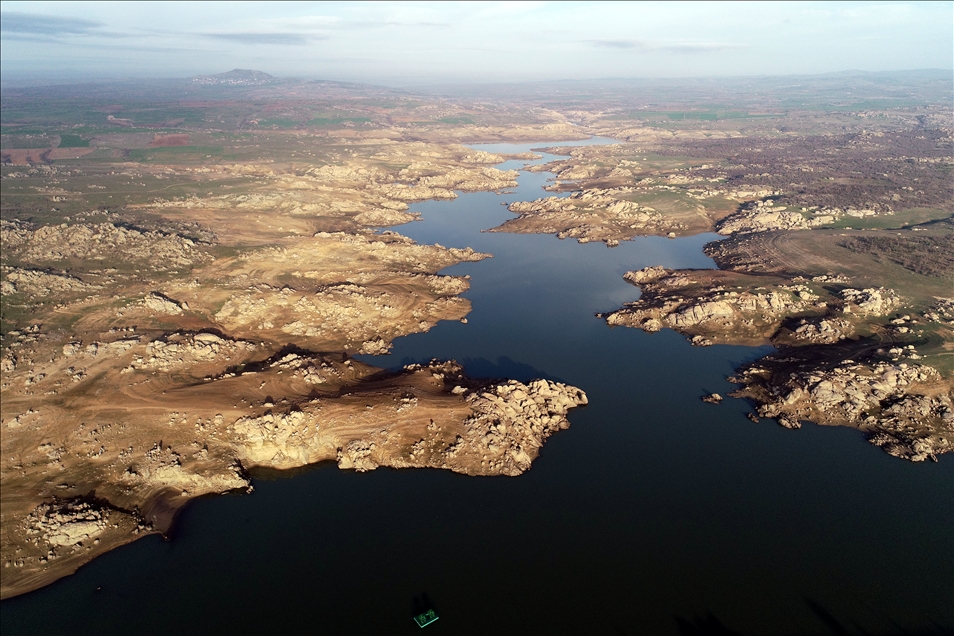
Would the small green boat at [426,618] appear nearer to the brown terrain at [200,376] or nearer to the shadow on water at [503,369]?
the brown terrain at [200,376]

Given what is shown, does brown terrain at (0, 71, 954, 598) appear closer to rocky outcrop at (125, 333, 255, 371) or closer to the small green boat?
rocky outcrop at (125, 333, 255, 371)

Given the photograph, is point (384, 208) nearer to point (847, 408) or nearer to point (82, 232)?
point (82, 232)

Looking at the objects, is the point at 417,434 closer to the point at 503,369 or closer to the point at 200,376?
the point at 503,369

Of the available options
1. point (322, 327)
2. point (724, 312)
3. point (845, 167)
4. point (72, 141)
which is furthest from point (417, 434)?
point (72, 141)

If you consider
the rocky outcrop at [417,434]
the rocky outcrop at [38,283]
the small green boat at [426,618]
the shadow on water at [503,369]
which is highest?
the rocky outcrop at [38,283]

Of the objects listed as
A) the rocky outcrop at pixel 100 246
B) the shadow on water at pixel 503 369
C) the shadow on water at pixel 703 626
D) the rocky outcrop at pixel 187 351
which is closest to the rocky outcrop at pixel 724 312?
the shadow on water at pixel 503 369

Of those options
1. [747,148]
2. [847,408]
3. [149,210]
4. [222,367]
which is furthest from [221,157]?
[747,148]
